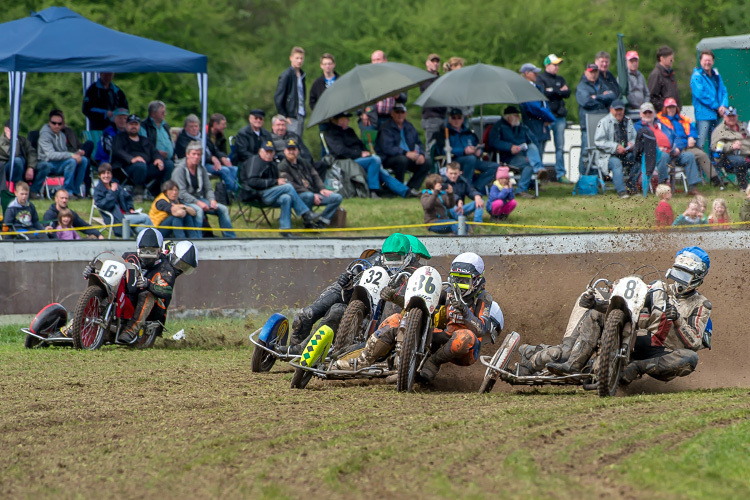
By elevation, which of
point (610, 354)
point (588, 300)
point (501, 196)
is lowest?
point (610, 354)

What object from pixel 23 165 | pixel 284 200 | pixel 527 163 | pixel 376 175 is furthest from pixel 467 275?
pixel 23 165

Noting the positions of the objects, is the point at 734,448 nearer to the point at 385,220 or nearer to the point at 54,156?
the point at 385,220

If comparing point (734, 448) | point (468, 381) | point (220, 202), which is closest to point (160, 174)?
point (220, 202)

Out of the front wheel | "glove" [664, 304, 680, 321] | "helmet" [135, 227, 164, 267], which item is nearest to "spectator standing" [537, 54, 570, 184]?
"helmet" [135, 227, 164, 267]

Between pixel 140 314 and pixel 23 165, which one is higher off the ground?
pixel 23 165

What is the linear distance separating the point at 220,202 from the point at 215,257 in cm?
349

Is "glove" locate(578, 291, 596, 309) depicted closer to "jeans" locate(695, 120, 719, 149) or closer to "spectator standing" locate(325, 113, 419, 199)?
"spectator standing" locate(325, 113, 419, 199)

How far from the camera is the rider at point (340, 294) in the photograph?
424 inches

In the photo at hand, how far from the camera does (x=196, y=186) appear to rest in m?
16.9

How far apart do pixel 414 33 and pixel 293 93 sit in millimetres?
17013

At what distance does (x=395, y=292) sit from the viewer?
1000 cm

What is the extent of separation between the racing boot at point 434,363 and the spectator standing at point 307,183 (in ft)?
24.5

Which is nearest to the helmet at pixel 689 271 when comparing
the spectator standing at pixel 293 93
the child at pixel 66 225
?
the child at pixel 66 225

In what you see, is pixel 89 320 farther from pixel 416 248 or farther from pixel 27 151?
pixel 27 151
